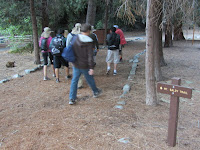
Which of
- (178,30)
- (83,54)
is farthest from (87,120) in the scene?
(178,30)

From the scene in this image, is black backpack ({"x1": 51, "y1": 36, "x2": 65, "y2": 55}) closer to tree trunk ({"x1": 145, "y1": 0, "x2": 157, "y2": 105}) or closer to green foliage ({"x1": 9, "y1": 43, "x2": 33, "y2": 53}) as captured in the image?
tree trunk ({"x1": 145, "y1": 0, "x2": 157, "y2": 105})

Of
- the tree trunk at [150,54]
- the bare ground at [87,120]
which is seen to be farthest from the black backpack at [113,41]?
the tree trunk at [150,54]

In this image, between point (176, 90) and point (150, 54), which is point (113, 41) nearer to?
point (150, 54)

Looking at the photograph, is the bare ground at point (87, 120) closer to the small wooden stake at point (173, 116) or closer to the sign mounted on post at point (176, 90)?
the small wooden stake at point (173, 116)

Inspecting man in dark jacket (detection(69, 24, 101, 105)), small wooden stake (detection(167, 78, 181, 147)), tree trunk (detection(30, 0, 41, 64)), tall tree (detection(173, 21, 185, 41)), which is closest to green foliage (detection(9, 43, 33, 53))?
tree trunk (detection(30, 0, 41, 64))

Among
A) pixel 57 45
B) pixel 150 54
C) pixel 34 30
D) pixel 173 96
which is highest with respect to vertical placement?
pixel 34 30

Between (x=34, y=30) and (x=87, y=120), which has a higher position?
(x=34, y=30)

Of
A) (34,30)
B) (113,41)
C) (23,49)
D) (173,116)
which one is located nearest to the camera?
(173,116)

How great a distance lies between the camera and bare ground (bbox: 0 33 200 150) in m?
3.10

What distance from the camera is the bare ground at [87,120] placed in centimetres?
310

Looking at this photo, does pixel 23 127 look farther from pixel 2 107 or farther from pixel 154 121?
pixel 154 121

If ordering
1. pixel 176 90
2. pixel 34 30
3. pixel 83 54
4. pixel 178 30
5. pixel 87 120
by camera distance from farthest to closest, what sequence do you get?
1. pixel 34 30
2. pixel 178 30
3. pixel 83 54
4. pixel 87 120
5. pixel 176 90

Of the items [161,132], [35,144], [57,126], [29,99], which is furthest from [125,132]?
[29,99]

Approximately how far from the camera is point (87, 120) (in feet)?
12.5
